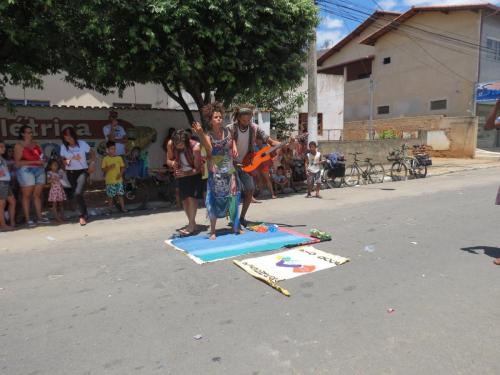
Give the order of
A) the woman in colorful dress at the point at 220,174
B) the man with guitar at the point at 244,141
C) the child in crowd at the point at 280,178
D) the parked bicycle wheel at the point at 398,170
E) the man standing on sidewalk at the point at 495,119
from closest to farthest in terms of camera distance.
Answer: the man standing on sidewalk at the point at 495,119 → the woman in colorful dress at the point at 220,174 → the man with guitar at the point at 244,141 → the child in crowd at the point at 280,178 → the parked bicycle wheel at the point at 398,170

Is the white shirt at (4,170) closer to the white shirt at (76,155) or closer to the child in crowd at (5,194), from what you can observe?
the child in crowd at (5,194)

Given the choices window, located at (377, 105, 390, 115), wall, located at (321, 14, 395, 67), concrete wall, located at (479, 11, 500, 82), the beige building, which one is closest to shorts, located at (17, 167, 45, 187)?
the beige building

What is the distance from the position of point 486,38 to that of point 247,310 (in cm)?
2897

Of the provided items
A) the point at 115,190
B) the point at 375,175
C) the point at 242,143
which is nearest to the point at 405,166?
the point at 375,175

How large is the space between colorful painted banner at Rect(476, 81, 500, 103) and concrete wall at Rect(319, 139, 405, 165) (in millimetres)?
8666

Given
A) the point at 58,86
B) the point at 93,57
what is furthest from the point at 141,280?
the point at 58,86

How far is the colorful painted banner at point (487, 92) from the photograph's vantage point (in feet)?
80.5

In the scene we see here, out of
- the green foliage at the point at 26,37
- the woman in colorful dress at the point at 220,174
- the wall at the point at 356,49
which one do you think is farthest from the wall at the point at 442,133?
the green foliage at the point at 26,37

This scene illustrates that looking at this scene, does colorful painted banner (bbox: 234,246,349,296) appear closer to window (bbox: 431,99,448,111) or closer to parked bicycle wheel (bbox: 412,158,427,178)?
parked bicycle wheel (bbox: 412,158,427,178)

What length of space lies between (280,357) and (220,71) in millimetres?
7512

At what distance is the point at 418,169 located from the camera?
15.1m

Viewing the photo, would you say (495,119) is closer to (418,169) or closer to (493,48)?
(418,169)

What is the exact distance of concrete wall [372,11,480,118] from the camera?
26016mm

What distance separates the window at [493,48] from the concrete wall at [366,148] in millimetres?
11498
